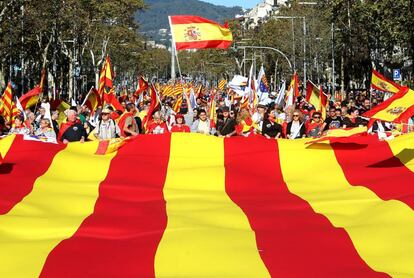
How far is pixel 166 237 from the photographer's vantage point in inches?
216

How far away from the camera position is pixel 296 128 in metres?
12.6

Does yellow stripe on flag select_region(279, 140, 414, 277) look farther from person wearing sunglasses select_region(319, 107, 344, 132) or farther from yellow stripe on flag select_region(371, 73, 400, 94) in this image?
person wearing sunglasses select_region(319, 107, 344, 132)

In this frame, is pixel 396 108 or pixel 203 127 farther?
pixel 203 127

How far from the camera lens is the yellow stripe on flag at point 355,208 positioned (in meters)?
5.09

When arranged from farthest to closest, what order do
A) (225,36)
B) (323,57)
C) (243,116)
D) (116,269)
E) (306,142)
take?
(323,57) < (225,36) < (243,116) < (306,142) < (116,269)

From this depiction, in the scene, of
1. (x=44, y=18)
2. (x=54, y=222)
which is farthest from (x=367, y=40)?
(x=54, y=222)

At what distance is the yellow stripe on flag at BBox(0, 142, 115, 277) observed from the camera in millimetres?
4996

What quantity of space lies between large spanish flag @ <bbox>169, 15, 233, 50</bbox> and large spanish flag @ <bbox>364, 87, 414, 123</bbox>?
807 cm

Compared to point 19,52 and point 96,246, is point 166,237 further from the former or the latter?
point 19,52

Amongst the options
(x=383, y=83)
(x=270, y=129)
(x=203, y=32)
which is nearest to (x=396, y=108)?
(x=383, y=83)

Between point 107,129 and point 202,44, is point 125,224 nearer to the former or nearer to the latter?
point 107,129

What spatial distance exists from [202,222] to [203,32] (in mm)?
10819

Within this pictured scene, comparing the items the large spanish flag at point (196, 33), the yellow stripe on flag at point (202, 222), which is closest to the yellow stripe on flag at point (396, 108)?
the yellow stripe on flag at point (202, 222)

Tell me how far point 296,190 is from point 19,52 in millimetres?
39450
